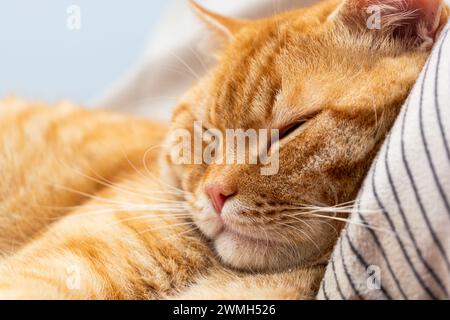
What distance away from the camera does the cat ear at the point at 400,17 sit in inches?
37.4

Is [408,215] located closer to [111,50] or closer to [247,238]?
→ [247,238]

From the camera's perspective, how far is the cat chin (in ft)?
3.17

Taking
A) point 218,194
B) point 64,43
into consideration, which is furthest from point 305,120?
point 64,43

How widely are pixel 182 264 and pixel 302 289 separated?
256mm

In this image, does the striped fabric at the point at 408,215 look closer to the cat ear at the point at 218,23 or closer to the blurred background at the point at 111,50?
the cat ear at the point at 218,23

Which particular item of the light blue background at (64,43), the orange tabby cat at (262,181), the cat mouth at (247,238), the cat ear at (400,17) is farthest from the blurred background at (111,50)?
the cat mouth at (247,238)

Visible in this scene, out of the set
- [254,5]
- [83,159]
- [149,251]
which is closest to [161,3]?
[254,5]

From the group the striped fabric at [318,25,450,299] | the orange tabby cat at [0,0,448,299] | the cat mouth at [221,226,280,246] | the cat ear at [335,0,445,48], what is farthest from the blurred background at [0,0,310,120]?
the striped fabric at [318,25,450,299]

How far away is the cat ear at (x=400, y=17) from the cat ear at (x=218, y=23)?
0.34m

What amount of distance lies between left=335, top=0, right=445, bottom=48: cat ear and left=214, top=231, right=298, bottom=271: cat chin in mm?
422

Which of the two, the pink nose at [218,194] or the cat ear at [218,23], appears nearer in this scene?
the pink nose at [218,194]

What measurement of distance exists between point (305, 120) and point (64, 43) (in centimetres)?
109

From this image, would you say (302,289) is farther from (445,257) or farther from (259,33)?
(259,33)
